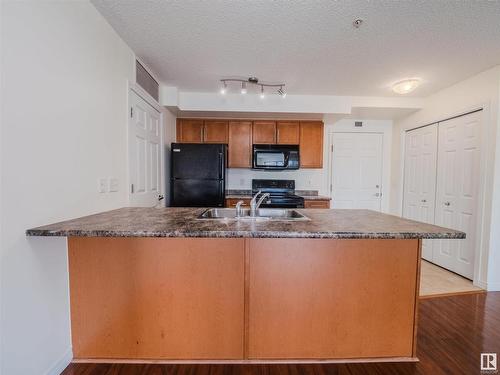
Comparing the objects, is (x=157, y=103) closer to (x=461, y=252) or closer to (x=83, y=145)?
(x=83, y=145)

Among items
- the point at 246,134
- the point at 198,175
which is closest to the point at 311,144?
the point at 246,134

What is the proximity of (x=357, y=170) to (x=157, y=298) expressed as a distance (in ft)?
12.6

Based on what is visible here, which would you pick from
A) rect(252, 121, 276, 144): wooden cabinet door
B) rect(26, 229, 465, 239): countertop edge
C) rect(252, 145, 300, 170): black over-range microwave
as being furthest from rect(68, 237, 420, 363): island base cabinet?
rect(252, 121, 276, 144): wooden cabinet door

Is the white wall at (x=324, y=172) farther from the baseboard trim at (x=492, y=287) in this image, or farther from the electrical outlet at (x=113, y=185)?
the electrical outlet at (x=113, y=185)

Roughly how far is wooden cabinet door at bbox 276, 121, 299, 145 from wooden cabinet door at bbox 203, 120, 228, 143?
33.1 inches

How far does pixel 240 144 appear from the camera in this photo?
372cm

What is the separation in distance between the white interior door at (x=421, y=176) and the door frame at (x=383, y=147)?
1.22 ft

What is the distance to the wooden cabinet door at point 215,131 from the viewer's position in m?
3.69

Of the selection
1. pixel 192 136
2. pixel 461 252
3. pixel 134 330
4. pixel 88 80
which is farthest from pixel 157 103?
pixel 461 252

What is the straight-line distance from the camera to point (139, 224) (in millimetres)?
1369

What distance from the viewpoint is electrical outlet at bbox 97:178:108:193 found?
174cm

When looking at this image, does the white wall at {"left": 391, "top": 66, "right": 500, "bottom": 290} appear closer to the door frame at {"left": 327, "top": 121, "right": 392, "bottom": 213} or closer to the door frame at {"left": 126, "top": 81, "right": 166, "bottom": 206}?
the door frame at {"left": 327, "top": 121, "right": 392, "bottom": 213}

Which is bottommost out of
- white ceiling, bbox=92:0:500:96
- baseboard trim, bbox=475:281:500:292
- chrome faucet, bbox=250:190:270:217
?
baseboard trim, bbox=475:281:500:292

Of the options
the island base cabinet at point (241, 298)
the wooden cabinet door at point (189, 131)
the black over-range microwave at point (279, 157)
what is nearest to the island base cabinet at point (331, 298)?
the island base cabinet at point (241, 298)
